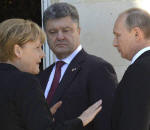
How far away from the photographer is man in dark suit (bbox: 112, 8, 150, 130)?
2.46 m

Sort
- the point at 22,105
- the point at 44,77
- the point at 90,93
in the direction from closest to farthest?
the point at 22,105 → the point at 90,93 → the point at 44,77

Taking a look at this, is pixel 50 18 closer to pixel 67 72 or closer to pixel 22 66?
pixel 67 72

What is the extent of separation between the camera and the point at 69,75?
3266mm

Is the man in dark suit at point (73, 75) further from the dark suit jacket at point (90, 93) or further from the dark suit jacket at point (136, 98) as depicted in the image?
the dark suit jacket at point (136, 98)

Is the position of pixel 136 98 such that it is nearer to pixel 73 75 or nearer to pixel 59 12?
pixel 73 75

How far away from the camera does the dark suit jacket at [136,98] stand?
2.46m

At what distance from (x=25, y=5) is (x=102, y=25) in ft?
5.96

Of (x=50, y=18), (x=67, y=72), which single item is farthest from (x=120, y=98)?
(x=50, y=18)

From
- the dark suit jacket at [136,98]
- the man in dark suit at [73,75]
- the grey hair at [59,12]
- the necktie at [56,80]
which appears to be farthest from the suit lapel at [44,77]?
the dark suit jacket at [136,98]

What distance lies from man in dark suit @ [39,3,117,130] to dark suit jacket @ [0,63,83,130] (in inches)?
29.8

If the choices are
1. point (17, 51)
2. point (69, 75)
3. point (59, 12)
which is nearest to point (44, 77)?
point (69, 75)

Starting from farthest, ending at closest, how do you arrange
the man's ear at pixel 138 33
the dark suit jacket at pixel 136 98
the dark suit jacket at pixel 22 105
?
the man's ear at pixel 138 33 < the dark suit jacket at pixel 136 98 < the dark suit jacket at pixel 22 105

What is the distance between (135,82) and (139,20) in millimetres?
427

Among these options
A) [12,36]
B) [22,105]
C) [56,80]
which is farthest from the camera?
[56,80]
